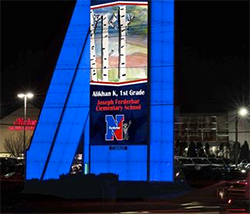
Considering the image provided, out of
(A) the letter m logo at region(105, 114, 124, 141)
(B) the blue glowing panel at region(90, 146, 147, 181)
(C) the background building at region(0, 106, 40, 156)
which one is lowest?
(B) the blue glowing panel at region(90, 146, 147, 181)

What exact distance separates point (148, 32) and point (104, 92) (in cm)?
447

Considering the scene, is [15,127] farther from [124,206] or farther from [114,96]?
[124,206]

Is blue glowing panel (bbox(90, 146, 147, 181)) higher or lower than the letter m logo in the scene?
lower

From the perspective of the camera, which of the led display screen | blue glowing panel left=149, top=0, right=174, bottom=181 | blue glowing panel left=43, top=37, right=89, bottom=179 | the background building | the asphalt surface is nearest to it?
the asphalt surface

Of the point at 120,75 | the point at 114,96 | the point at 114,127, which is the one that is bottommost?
the point at 114,127

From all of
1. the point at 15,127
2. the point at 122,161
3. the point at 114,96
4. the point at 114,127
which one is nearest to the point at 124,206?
the point at 122,161

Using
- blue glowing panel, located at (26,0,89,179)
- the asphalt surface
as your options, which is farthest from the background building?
the asphalt surface

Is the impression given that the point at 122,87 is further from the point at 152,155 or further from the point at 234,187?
the point at 234,187

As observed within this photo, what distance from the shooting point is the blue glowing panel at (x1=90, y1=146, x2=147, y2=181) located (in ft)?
100

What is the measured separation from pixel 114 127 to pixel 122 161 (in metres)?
2.10

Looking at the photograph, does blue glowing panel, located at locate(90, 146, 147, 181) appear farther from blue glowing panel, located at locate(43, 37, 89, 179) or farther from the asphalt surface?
the asphalt surface

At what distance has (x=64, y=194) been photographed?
1152 inches

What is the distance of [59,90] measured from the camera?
32.4m

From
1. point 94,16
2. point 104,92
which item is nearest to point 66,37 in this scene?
point 94,16
